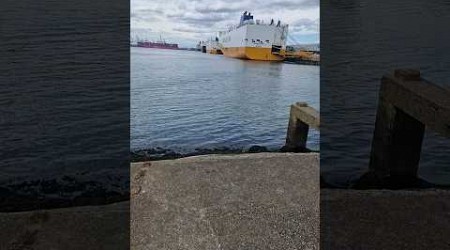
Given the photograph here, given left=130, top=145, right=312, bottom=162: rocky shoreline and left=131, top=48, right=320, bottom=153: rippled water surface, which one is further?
left=130, top=145, right=312, bottom=162: rocky shoreline

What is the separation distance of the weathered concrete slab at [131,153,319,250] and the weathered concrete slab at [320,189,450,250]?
0.19 m

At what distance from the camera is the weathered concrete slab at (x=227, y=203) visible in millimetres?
3285

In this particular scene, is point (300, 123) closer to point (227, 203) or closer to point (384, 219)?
point (227, 203)

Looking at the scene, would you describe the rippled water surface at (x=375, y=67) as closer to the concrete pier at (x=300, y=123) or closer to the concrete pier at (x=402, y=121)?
the concrete pier at (x=402, y=121)

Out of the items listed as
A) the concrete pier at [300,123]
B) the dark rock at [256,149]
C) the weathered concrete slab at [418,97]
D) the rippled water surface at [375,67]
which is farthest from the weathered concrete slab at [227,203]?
the weathered concrete slab at [418,97]

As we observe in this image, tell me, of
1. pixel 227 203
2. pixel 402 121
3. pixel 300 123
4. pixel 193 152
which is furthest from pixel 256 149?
pixel 402 121

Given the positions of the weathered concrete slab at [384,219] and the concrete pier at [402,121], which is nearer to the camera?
the weathered concrete slab at [384,219]

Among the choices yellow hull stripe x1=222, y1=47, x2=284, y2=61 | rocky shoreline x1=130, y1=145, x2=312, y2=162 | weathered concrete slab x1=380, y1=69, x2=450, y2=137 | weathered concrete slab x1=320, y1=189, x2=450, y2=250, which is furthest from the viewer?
yellow hull stripe x1=222, y1=47, x2=284, y2=61

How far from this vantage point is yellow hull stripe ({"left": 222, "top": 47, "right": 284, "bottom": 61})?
Result: 5.93 m

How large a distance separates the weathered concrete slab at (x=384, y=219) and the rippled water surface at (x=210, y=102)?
0.84 metres

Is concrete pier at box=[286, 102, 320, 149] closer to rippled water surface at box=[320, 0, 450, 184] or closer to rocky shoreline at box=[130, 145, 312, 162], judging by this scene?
rocky shoreline at box=[130, 145, 312, 162]

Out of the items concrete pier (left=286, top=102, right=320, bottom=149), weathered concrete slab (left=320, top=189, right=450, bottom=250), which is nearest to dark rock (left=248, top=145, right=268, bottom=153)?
concrete pier (left=286, top=102, right=320, bottom=149)

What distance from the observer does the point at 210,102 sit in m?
4.77

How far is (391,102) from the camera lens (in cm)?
408
